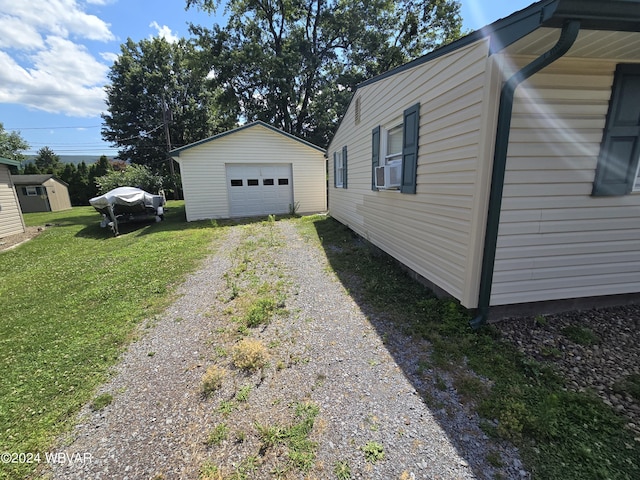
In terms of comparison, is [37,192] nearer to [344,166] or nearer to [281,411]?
[344,166]

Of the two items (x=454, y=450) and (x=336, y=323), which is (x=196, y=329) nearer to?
(x=336, y=323)

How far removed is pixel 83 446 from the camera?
1821mm

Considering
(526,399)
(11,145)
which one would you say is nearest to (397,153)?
(526,399)

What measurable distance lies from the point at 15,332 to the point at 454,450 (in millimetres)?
4766

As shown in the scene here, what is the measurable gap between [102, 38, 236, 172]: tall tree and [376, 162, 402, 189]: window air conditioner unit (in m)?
23.6

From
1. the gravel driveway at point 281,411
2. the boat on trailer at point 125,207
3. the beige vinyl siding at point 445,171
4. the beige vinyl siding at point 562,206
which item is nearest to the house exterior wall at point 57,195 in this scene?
the boat on trailer at point 125,207

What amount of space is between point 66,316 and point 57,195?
A: 21.9 metres

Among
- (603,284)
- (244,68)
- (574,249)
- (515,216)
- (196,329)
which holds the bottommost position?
(196,329)

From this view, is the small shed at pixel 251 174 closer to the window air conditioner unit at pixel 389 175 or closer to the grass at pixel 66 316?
the grass at pixel 66 316

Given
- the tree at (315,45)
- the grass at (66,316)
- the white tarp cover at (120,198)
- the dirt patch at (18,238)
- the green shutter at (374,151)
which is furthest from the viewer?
the tree at (315,45)

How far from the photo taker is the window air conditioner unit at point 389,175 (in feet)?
14.8

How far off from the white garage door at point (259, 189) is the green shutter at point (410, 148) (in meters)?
8.68

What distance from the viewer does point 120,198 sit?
9906mm

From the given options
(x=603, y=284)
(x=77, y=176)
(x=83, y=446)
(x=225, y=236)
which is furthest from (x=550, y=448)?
(x=77, y=176)
